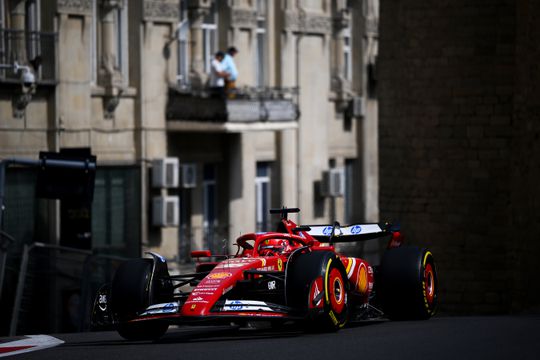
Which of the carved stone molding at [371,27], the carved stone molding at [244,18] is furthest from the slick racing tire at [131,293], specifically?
the carved stone molding at [371,27]

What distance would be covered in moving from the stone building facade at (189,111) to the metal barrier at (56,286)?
1.51 metres

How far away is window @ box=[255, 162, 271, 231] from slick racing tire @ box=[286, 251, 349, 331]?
20.7 meters

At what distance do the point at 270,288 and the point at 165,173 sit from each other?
17.2 metres

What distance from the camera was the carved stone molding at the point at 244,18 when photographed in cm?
3306

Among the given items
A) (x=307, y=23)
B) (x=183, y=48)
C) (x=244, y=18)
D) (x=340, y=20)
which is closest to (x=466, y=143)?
(x=183, y=48)

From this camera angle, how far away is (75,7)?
Result: 28859mm

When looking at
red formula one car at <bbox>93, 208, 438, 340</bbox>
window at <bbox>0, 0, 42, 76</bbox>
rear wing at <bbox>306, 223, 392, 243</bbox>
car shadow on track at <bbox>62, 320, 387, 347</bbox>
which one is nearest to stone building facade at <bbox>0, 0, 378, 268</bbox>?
window at <bbox>0, 0, 42, 76</bbox>

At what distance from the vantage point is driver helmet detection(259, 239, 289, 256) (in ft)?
47.9

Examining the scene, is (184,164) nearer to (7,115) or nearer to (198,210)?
(198,210)

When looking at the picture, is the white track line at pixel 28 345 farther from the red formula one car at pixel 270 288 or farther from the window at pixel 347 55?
the window at pixel 347 55

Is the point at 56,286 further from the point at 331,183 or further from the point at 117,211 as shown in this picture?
the point at 331,183

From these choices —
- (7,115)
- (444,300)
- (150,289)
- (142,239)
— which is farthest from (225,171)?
(150,289)

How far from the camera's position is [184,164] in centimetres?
3191

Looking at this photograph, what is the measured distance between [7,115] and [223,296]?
48.3 feet
